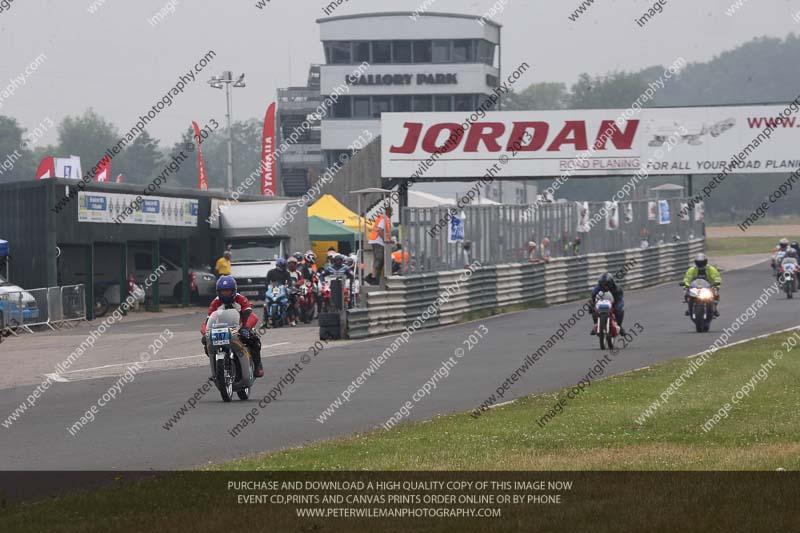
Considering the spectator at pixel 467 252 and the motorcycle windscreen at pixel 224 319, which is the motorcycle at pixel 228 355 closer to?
the motorcycle windscreen at pixel 224 319

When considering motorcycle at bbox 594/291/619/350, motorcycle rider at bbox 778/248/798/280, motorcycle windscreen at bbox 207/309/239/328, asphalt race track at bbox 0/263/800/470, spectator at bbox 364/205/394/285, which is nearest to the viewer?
asphalt race track at bbox 0/263/800/470

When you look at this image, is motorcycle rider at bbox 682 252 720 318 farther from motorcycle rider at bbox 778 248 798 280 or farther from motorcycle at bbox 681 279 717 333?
motorcycle rider at bbox 778 248 798 280

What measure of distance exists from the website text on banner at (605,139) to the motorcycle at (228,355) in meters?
35.6

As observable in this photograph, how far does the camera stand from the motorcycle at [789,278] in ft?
112

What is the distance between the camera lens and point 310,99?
116m

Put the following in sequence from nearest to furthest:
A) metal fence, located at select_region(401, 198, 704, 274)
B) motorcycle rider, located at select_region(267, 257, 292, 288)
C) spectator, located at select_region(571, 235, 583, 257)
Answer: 1. metal fence, located at select_region(401, 198, 704, 274)
2. motorcycle rider, located at select_region(267, 257, 292, 288)
3. spectator, located at select_region(571, 235, 583, 257)

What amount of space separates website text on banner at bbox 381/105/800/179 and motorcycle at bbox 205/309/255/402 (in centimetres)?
3565

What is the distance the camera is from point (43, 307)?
3150 cm

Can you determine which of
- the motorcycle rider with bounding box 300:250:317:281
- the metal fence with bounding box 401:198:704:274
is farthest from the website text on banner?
the motorcycle rider with bounding box 300:250:317:281

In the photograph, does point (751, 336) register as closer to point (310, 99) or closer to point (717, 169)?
point (717, 169)

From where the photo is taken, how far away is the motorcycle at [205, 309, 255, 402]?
15016 mm

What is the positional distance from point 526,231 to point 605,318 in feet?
47.6

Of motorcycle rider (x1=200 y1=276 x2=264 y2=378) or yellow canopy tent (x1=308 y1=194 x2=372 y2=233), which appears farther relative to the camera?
yellow canopy tent (x1=308 y1=194 x2=372 y2=233)

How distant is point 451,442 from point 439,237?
19895 millimetres
